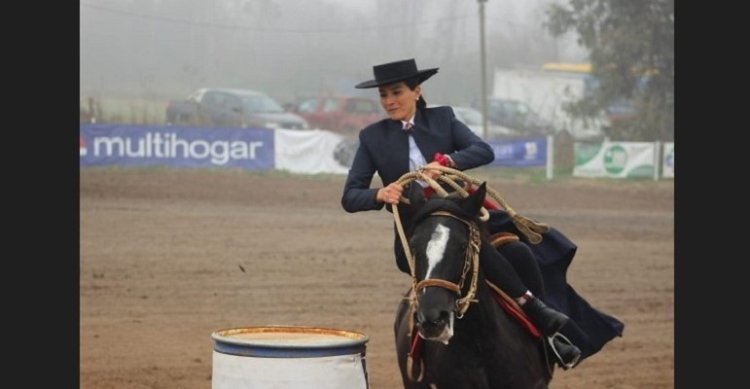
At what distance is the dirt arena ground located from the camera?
12.2 metres

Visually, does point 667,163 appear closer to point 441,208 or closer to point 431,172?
point 431,172

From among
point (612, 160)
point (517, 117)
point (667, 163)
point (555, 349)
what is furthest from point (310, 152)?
point (555, 349)

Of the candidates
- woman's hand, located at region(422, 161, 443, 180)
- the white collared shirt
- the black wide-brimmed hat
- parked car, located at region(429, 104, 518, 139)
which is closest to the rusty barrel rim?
woman's hand, located at region(422, 161, 443, 180)

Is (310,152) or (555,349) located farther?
(310,152)

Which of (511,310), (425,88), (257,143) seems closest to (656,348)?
(511,310)

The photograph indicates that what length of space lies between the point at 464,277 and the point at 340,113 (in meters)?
25.4

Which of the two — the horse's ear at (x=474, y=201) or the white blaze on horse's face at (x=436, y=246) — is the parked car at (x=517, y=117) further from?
the white blaze on horse's face at (x=436, y=246)

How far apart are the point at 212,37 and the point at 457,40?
9.55 meters

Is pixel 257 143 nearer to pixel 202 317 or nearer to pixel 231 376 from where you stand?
pixel 202 317

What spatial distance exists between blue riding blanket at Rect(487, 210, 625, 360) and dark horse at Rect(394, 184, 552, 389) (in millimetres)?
521

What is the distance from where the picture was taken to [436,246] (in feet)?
20.2

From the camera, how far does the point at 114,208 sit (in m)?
20.5

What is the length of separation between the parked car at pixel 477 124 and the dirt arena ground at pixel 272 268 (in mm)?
7024

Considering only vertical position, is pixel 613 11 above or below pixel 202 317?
above
